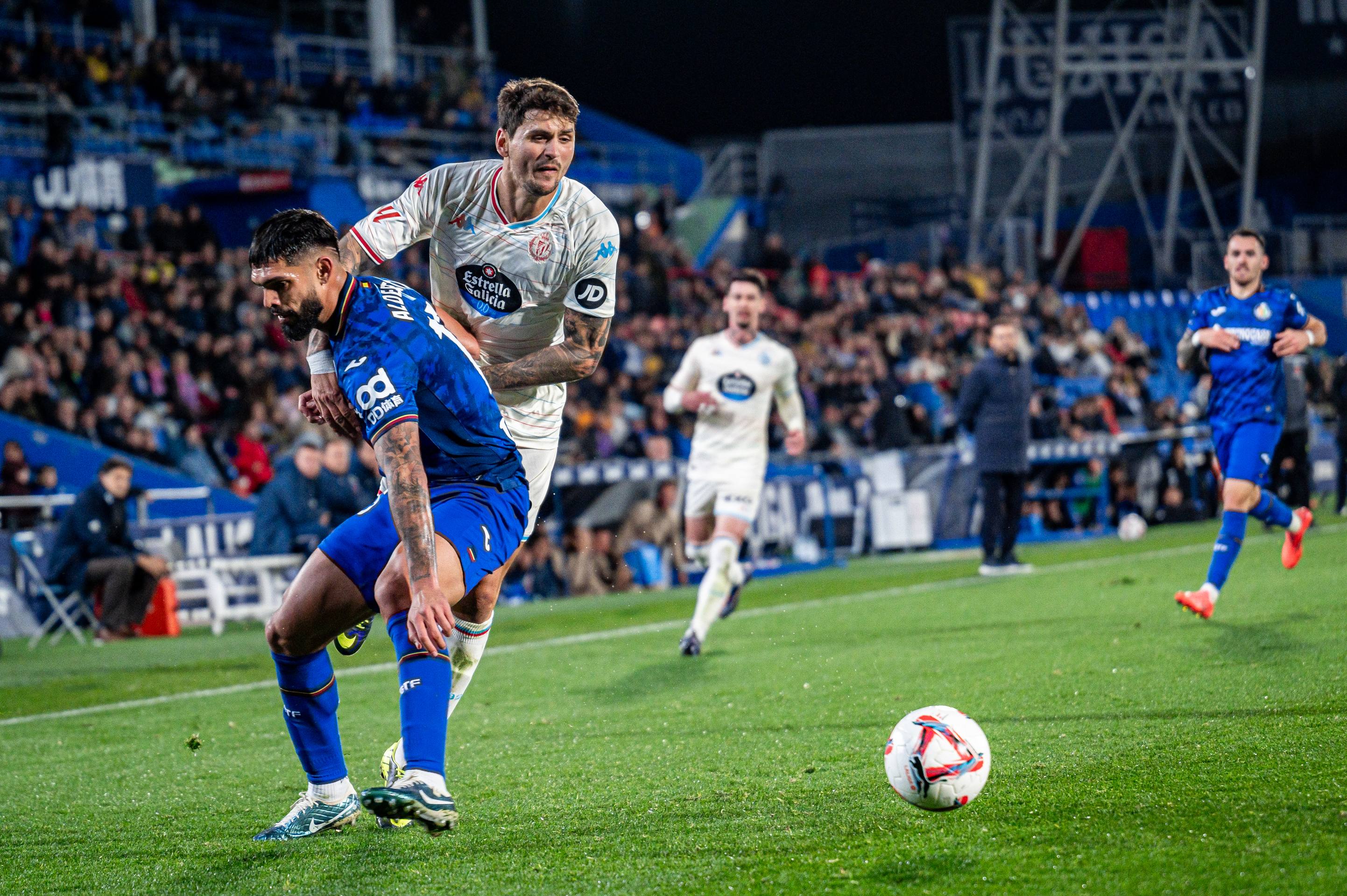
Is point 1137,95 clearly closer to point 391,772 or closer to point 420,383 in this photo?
point 391,772

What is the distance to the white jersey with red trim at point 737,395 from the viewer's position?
9.65m

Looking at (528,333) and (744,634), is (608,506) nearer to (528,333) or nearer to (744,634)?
(744,634)

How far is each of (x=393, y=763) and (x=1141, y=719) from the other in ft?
9.78

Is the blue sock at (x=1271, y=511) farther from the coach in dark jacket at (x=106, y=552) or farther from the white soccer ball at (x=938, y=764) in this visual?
the coach in dark jacket at (x=106, y=552)

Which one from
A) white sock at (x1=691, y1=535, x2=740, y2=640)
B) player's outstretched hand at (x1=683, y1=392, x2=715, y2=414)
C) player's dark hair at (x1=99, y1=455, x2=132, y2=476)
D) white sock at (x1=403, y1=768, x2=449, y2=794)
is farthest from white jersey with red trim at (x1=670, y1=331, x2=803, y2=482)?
white sock at (x1=403, y1=768, x2=449, y2=794)

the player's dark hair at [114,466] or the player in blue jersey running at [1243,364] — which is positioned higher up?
the player in blue jersey running at [1243,364]

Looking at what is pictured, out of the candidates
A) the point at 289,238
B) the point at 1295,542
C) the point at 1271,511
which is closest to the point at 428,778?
the point at 289,238

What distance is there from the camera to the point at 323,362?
14.5 ft

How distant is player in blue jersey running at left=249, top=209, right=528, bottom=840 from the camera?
3.96 metres

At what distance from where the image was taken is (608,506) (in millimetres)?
14742

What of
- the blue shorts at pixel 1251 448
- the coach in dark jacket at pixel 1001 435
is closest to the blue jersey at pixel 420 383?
the blue shorts at pixel 1251 448

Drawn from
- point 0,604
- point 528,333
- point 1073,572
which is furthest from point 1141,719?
point 0,604

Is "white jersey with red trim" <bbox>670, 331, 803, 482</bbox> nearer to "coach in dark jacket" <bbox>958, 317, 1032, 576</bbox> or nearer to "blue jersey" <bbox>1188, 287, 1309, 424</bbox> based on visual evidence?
"blue jersey" <bbox>1188, 287, 1309, 424</bbox>

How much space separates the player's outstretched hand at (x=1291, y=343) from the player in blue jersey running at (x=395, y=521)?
5.85m
